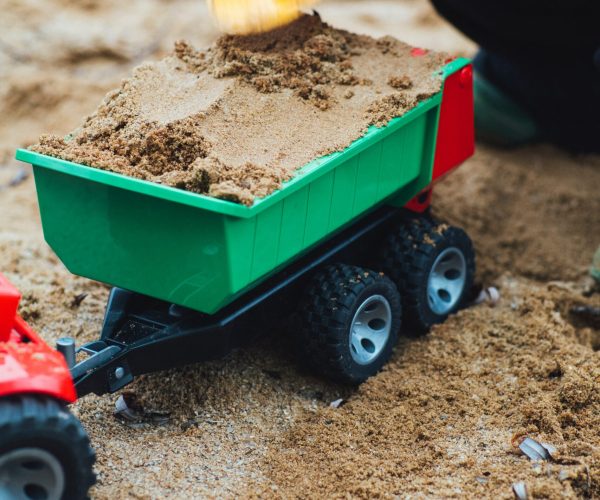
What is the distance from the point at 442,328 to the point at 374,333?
326 mm

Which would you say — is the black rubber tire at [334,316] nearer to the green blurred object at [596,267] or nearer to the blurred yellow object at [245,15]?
the blurred yellow object at [245,15]

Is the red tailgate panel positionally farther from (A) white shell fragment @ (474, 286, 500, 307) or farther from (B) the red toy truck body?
(B) the red toy truck body

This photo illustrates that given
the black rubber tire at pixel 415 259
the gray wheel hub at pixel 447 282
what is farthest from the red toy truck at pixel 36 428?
the gray wheel hub at pixel 447 282

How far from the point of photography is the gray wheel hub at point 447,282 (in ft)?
10.2

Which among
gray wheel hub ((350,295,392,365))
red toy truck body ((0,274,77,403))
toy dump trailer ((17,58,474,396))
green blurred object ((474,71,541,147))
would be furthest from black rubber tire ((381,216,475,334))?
green blurred object ((474,71,541,147))

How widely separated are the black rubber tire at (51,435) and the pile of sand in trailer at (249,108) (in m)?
0.64

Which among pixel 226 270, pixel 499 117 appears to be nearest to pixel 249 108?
pixel 226 270

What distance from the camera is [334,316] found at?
103 inches

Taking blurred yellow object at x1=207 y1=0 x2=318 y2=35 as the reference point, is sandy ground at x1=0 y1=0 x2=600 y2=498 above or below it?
below

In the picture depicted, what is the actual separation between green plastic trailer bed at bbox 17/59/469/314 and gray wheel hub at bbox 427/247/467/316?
2.03 ft

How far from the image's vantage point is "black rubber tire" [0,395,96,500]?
1931 mm

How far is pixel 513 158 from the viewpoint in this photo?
14.0 feet

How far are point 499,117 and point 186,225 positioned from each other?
2398mm

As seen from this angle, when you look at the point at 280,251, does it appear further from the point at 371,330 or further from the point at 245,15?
the point at 245,15
